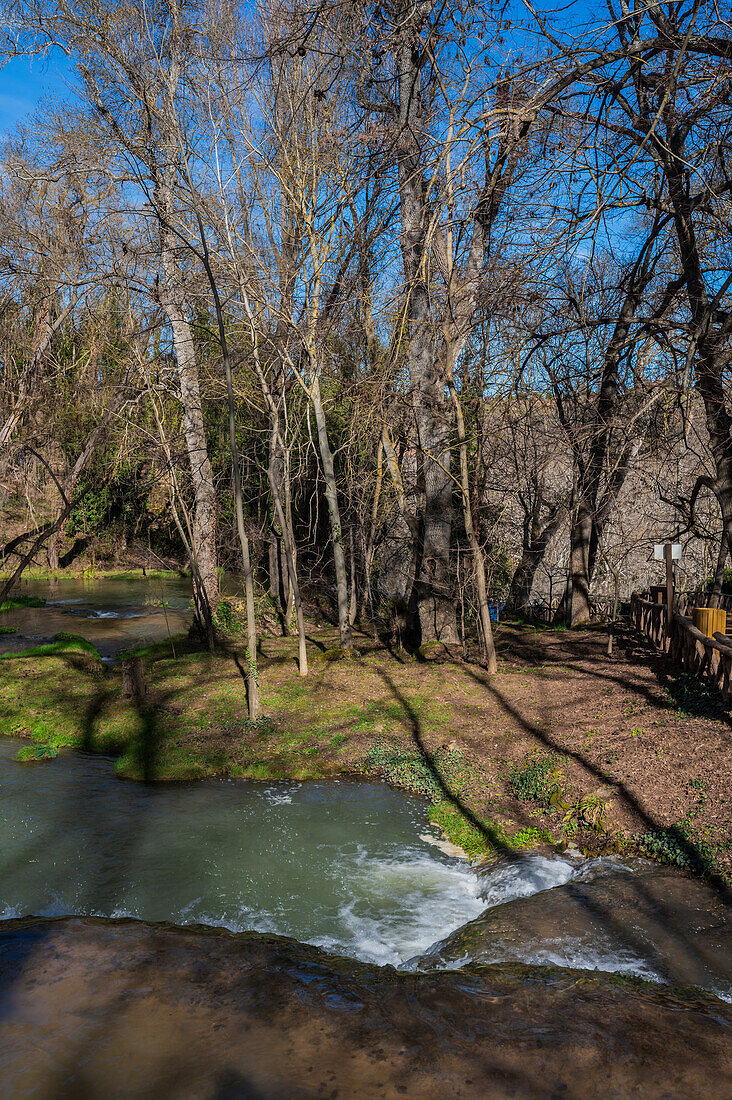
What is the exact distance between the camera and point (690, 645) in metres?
11.2

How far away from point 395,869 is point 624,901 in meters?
2.42

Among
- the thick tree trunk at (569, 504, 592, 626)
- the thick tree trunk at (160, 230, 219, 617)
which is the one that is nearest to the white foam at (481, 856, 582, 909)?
the thick tree trunk at (160, 230, 219, 617)

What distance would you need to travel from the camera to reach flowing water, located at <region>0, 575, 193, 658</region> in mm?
19531

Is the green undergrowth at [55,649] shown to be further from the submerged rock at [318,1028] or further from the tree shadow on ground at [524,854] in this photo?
the submerged rock at [318,1028]

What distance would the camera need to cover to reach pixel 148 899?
7.02m

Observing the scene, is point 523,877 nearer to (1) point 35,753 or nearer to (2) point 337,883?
(2) point 337,883

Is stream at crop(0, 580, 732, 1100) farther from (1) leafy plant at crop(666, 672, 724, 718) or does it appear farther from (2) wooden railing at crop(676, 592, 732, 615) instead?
(2) wooden railing at crop(676, 592, 732, 615)

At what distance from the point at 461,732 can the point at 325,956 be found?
6365 mm

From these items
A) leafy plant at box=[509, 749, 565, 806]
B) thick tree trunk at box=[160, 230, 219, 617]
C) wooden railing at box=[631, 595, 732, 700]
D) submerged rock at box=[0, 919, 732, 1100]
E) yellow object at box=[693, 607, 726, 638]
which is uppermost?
thick tree trunk at box=[160, 230, 219, 617]

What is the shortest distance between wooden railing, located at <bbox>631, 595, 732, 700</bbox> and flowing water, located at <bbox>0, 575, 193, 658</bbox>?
989 cm

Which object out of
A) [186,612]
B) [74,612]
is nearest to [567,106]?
[186,612]

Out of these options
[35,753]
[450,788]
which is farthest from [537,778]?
[35,753]

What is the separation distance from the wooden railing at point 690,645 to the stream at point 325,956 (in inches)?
139

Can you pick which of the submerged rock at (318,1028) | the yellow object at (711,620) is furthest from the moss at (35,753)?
the yellow object at (711,620)
